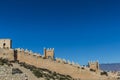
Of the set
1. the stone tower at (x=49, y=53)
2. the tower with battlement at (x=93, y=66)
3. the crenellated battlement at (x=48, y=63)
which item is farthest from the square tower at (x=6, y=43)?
the tower with battlement at (x=93, y=66)

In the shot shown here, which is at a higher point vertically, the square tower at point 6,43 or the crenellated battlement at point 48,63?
the square tower at point 6,43

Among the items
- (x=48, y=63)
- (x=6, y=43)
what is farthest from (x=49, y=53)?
(x=6, y=43)

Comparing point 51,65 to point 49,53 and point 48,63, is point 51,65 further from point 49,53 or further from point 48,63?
point 49,53

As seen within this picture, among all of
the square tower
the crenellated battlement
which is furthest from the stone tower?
the square tower

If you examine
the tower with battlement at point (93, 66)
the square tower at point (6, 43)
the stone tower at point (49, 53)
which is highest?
the square tower at point (6, 43)

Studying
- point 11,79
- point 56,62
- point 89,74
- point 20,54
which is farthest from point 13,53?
point 11,79

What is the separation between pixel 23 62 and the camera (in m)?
52.9

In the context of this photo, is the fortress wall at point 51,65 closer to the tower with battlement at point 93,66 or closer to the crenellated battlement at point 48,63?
the crenellated battlement at point 48,63

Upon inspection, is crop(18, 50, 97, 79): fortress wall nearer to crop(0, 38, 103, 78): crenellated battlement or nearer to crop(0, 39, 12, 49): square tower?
crop(0, 38, 103, 78): crenellated battlement

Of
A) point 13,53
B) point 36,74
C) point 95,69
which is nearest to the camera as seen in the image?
point 36,74

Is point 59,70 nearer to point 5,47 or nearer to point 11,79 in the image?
point 5,47

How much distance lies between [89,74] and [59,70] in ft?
16.7

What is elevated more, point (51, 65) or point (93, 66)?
point (51, 65)

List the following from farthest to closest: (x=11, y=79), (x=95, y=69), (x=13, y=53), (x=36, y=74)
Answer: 1. (x=95, y=69)
2. (x=13, y=53)
3. (x=36, y=74)
4. (x=11, y=79)
